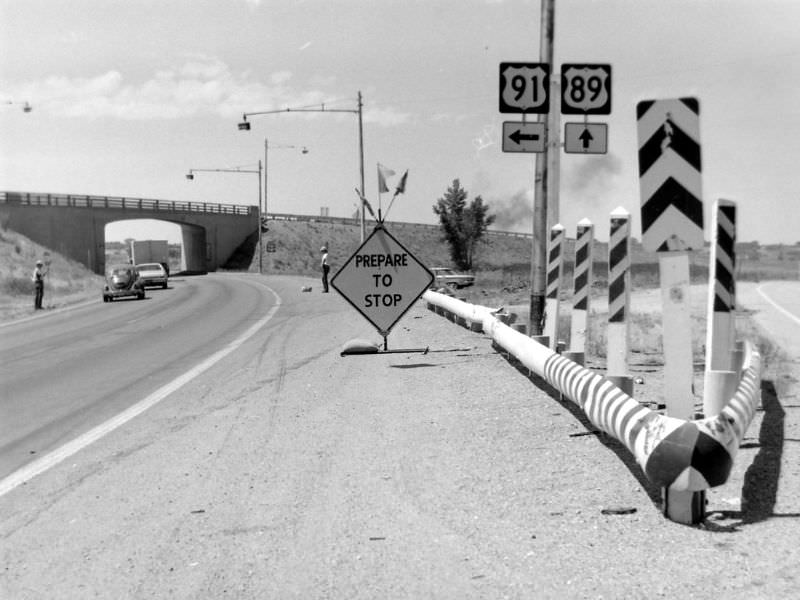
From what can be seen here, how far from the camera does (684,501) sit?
17.8 feet

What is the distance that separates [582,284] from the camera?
12.2 m

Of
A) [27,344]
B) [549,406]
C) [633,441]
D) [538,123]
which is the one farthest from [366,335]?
[633,441]

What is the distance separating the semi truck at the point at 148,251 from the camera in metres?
69.8

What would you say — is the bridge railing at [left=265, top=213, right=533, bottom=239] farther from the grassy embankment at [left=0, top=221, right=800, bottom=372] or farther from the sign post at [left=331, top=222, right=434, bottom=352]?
the sign post at [left=331, top=222, right=434, bottom=352]

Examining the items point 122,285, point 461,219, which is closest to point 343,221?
point 461,219

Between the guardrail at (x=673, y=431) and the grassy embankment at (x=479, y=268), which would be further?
the grassy embankment at (x=479, y=268)

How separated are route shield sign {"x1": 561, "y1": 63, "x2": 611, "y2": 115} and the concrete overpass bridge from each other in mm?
74571

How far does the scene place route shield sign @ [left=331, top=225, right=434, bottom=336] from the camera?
1395 centimetres

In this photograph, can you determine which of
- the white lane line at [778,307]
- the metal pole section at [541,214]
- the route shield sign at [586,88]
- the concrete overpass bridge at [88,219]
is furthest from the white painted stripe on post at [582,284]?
the concrete overpass bridge at [88,219]

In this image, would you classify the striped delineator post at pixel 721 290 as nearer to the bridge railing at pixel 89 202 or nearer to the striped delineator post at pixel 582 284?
the striped delineator post at pixel 582 284

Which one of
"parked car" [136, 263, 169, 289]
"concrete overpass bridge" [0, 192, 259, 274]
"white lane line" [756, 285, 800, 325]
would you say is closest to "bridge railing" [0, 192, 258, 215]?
"concrete overpass bridge" [0, 192, 259, 274]

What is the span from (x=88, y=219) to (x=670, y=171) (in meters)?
83.3

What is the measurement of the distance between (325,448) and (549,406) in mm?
2386

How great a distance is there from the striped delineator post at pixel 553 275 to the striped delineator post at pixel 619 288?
10.7ft
